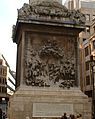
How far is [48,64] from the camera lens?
63.8ft

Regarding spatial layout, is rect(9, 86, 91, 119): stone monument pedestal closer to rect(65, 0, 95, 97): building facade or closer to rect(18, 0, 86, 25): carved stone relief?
rect(18, 0, 86, 25): carved stone relief

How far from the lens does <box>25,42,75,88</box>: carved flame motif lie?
62.4 feet

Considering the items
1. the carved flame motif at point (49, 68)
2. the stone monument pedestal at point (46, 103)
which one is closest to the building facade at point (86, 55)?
the carved flame motif at point (49, 68)

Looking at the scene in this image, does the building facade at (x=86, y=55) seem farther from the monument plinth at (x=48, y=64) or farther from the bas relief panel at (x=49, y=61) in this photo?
the bas relief panel at (x=49, y=61)

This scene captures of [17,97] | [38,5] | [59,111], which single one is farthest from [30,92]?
[38,5]

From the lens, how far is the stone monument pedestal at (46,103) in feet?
58.4

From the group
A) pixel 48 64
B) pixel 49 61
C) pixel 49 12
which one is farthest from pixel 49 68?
pixel 49 12

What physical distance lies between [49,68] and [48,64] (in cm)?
26

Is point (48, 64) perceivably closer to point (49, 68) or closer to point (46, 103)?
point (49, 68)

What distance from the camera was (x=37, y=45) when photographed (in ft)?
64.4

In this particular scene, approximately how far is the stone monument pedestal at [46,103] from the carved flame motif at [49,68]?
0.51 metres

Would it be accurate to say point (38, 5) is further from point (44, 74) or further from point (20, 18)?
point (44, 74)

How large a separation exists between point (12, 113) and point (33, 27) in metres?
5.56

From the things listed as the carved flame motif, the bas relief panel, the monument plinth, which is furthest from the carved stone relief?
the carved flame motif
